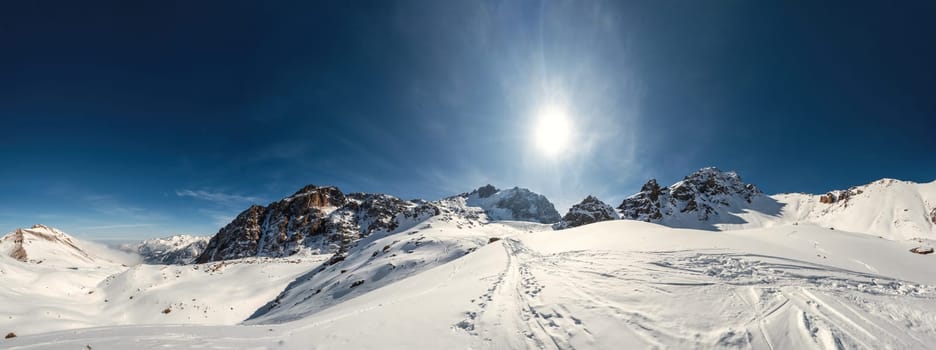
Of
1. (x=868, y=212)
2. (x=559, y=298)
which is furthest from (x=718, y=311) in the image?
(x=868, y=212)

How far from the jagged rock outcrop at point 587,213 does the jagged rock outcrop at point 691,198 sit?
25.9 m

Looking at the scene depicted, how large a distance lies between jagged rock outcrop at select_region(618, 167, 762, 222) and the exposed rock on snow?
25.9 meters

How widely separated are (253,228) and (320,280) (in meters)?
123

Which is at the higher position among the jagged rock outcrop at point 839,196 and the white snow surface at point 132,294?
the jagged rock outcrop at point 839,196

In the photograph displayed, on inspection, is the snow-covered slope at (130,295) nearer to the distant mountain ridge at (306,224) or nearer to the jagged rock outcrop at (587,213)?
the distant mountain ridge at (306,224)

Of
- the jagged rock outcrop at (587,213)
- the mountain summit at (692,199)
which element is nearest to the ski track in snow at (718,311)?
the jagged rock outcrop at (587,213)

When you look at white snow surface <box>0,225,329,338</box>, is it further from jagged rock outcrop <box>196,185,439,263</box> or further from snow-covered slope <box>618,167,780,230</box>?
snow-covered slope <box>618,167,780,230</box>

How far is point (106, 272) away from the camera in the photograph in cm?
3781

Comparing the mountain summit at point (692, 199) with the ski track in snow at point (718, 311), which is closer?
the ski track in snow at point (718, 311)

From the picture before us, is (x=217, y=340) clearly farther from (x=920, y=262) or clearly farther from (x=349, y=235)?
(x=349, y=235)

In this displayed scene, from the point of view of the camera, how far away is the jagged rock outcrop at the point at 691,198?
15950cm

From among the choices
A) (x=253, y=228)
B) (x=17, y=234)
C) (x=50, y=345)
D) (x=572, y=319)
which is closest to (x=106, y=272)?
(x=50, y=345)

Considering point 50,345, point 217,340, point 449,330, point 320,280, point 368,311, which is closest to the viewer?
point 50,345

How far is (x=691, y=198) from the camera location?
16400cm
